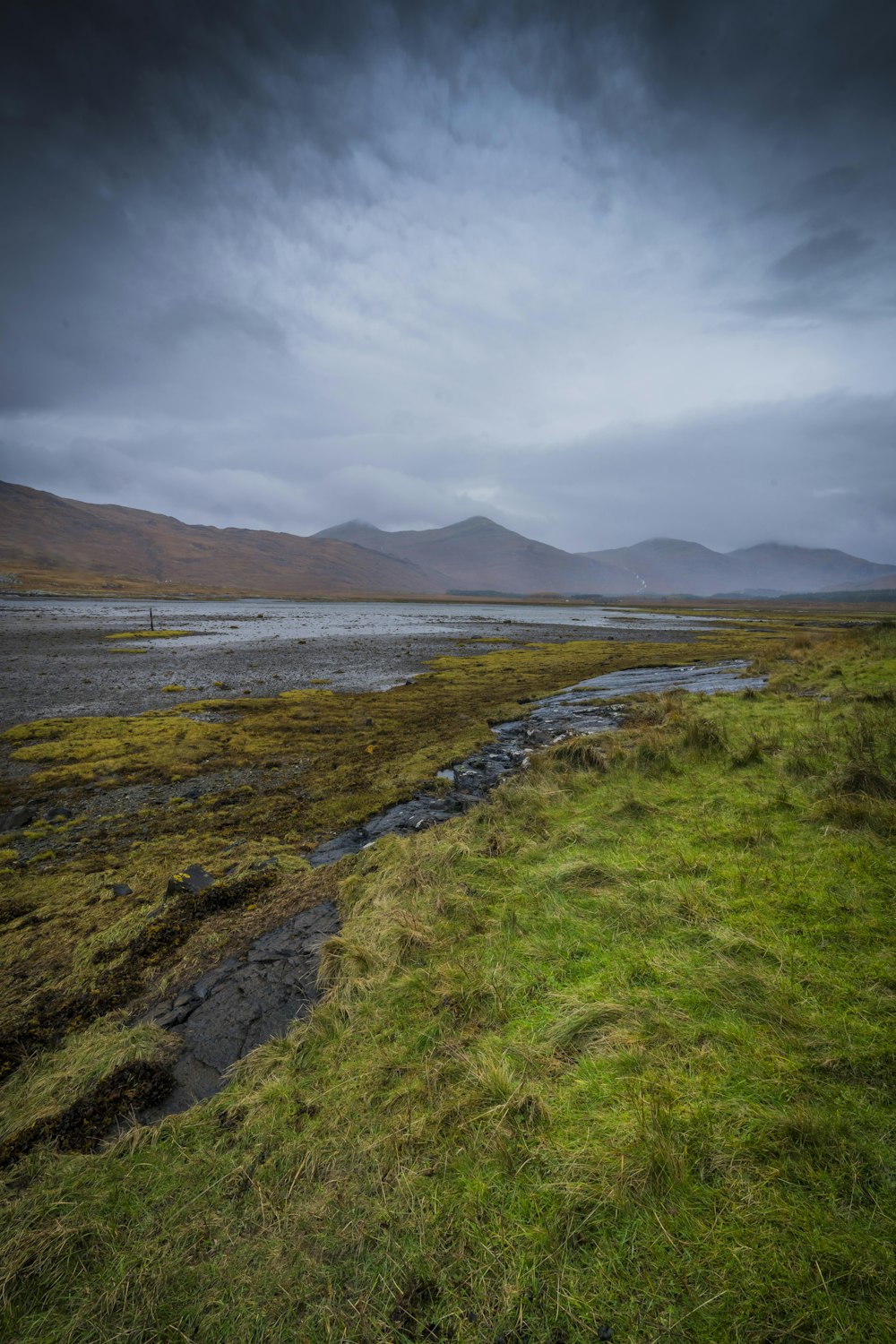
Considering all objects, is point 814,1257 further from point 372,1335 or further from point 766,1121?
point 372,1335

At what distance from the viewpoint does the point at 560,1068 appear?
3270mm

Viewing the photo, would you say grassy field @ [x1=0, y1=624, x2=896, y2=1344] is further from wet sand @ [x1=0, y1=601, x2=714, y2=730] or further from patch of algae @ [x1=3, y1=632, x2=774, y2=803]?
wet sand @ [x1=0, y1=601, x2=714, y2=730]

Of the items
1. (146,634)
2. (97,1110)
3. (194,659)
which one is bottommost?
(97,1110)

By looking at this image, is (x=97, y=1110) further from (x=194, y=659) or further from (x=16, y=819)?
(x=194, y=659)

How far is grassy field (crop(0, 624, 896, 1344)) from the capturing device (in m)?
2.25

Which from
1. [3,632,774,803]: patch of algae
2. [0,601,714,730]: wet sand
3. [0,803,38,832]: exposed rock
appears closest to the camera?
[0,803,38,832]: exposed rock

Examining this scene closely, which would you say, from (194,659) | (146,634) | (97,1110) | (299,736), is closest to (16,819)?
(299,736)

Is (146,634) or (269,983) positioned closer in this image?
(269,983)

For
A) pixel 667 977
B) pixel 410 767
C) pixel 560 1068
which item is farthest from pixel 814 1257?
pixel 410 767

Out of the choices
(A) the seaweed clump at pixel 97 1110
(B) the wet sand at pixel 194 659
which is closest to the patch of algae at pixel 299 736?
(B) the wet sand at pixel 194 659

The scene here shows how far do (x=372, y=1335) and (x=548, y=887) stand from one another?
3563 mm

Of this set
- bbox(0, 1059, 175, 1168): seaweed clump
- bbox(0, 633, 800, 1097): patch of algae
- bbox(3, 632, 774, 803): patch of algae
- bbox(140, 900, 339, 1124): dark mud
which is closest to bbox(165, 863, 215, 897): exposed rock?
bbox(0, 633, 800, 1097): patch of algae

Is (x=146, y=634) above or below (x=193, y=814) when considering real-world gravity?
above

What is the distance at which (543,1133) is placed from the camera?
113 inches
